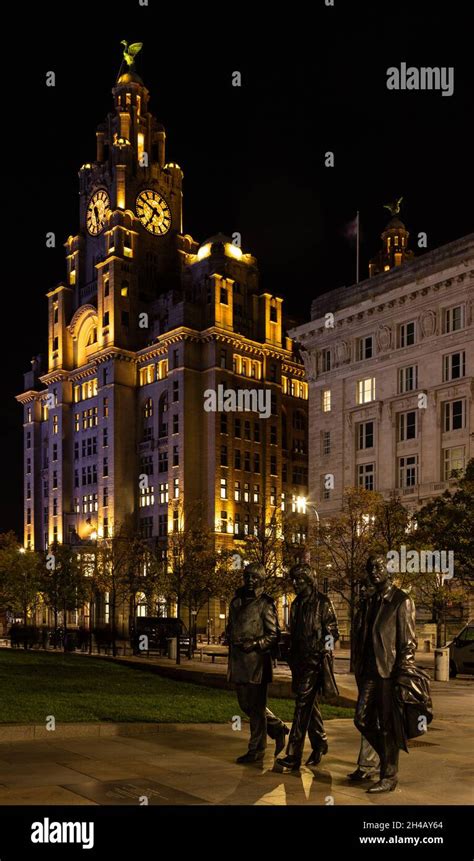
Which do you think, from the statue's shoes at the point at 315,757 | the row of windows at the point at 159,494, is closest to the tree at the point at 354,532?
the statue's shoes at the point at 315,757

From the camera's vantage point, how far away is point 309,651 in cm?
1214

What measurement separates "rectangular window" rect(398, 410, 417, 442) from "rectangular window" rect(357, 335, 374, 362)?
5.82 metres

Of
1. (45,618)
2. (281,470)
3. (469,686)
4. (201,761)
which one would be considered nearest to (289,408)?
(281,470)

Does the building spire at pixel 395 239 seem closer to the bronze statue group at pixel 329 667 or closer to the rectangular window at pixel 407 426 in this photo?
the rectangular window at pixel 407 426

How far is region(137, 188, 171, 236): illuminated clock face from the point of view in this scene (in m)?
124

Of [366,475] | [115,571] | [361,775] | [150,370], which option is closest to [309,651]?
[361,775]

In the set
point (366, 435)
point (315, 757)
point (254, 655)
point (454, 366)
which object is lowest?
point (315, 757)

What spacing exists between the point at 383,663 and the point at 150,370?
108091mm

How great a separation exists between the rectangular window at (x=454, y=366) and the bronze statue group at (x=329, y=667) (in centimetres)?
5263

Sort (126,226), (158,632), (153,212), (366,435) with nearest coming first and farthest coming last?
(158,632) < (366,435) < (126,226) < (153,212)

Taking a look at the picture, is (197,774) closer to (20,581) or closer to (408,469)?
(408,469)

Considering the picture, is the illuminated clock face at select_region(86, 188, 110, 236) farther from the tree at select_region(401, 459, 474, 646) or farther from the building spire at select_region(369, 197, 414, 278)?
the tree at select_region(401, 459, 474, 646)

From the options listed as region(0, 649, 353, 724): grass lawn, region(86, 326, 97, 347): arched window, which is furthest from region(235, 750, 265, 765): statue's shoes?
region(86, 326, 97, 347): arched window
